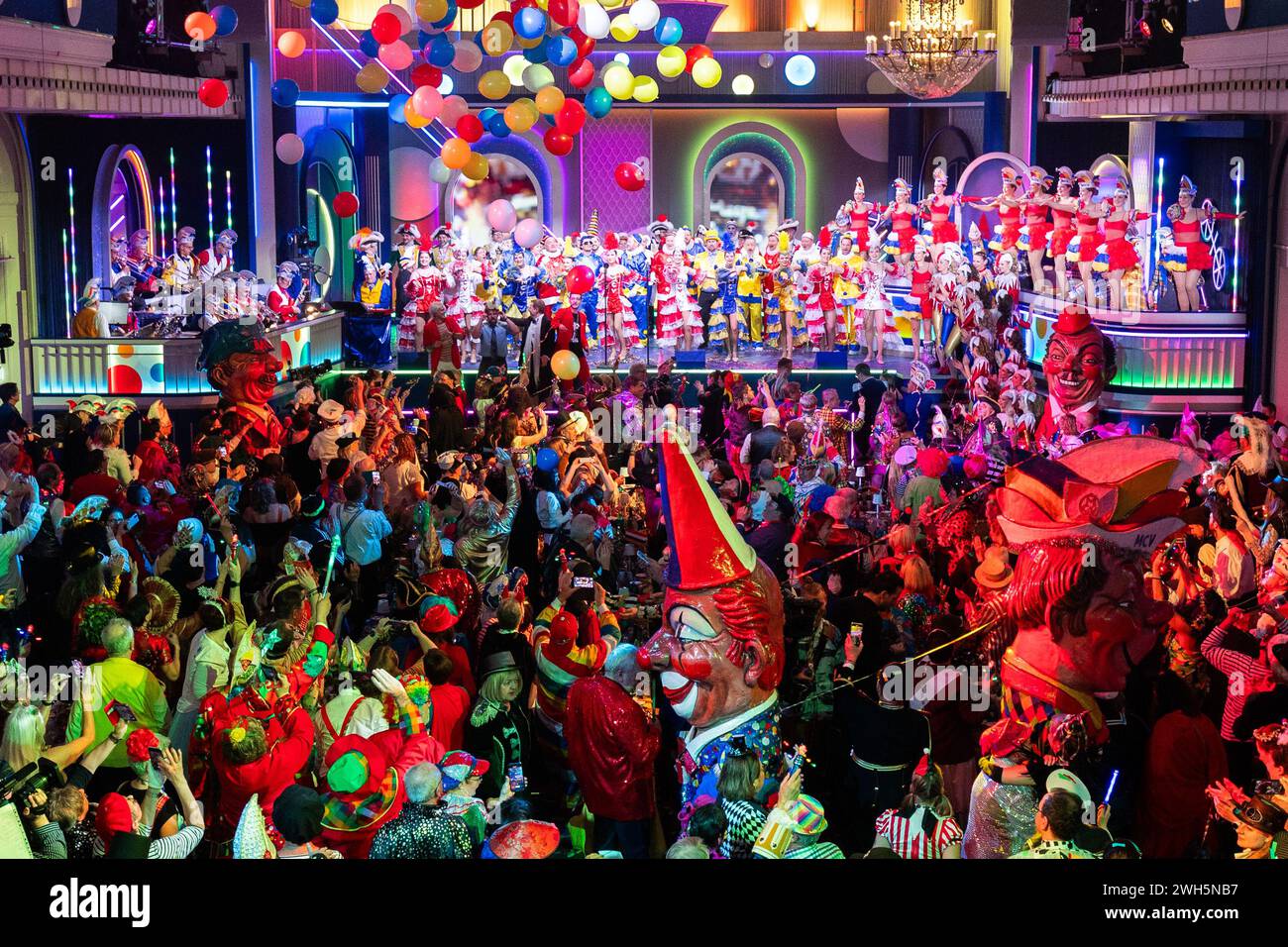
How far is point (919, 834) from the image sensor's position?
190 inches

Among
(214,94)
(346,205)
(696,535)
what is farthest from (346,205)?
(696,535)

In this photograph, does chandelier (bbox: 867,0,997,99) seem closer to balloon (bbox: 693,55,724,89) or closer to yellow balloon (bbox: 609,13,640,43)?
balloon (bbox: 693,55,724,89)

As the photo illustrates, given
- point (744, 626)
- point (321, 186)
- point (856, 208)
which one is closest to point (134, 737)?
point (744, 626)

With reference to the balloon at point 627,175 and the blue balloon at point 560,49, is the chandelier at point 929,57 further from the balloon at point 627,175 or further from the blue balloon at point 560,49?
the blue balloon at point 560,49

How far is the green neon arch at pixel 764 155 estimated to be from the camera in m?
22.7

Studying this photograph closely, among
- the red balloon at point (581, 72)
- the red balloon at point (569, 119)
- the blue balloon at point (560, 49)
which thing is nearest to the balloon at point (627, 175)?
the red balloon at point (569, 119)

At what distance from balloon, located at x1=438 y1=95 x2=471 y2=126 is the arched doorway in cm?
1032

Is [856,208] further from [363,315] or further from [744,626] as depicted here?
[744,626]

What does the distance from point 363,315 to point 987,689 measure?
11511 millimetres

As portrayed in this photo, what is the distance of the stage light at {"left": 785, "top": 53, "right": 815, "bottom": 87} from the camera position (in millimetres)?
21047

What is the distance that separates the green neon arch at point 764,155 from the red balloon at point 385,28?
10.4m

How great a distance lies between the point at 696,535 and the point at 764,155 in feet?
58.7

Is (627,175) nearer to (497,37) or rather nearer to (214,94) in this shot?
(497,37)

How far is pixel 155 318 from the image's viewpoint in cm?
1438
